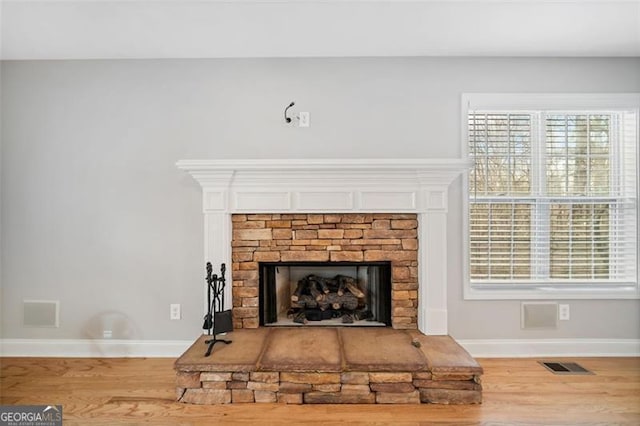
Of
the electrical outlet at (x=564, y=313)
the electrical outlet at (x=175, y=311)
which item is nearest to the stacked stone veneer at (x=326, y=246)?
the electrical outlet at (x=175, y=311)

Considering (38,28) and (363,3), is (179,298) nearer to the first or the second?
(38,28)

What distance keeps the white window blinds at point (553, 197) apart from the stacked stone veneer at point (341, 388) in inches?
39.3

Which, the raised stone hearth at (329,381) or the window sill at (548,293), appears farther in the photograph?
the window sill at (548,293)

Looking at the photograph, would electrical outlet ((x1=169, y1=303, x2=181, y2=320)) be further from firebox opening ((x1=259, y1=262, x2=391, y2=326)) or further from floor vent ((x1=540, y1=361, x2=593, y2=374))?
floor vent ((x1=540, y1=361, x2=593, y2=374))

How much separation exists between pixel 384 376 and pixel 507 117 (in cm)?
220

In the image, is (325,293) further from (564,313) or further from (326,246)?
(564,313)

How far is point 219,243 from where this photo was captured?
2.47 m

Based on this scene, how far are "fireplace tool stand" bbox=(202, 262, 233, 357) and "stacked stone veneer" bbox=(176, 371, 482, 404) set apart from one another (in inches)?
11.5

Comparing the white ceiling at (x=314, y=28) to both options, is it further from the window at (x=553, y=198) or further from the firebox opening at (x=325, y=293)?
the firebox opening at (x=325, y=293)

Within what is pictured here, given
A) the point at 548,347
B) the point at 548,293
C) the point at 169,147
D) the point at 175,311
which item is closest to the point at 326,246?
the point at 175,311

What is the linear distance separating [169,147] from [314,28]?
4.65 ft

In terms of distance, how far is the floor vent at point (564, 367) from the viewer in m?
2.31

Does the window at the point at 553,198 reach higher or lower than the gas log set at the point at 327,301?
higher

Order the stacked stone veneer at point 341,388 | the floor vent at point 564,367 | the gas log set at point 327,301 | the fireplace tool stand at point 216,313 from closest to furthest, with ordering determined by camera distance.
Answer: the stacked stone veneer at point 341,388, the fireplace tool stand at point 216,313, the floor vent at point 564,367, the gas log set at point 327,301
